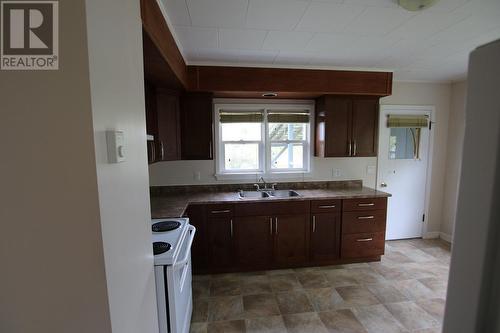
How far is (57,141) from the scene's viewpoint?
67 cm

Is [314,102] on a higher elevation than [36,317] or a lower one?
higher

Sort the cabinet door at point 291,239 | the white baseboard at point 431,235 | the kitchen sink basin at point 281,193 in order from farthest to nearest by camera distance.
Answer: the white baseboard at point 431,235
the kitchen sink basin at point 281,193
the cabinet door at point 291,239

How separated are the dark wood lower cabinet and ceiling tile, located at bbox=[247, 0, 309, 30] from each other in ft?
5.99

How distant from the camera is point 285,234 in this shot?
284cm

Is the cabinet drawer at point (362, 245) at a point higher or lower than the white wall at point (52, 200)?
lower

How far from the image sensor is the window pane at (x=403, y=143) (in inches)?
140

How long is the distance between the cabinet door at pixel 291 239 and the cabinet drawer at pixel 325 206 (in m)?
0.15

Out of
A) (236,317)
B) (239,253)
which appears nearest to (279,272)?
(239,253)

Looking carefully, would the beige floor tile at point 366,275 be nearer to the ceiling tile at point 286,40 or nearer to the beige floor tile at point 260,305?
the beige floor tile at point 260,305

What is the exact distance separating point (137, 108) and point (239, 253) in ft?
7.17

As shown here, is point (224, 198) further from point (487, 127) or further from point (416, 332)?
point (487, 127)

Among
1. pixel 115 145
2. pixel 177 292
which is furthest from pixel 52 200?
pixel 177 292

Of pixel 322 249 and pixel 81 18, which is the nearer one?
pixel 81 18

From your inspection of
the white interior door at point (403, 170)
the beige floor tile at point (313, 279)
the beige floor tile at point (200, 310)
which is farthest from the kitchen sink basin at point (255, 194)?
the white interior door at point (403, 170)
